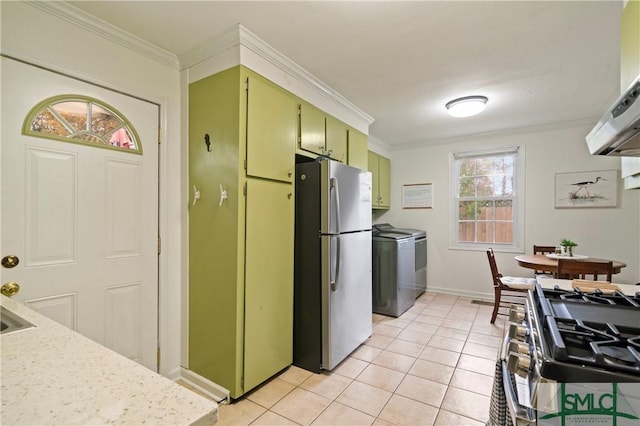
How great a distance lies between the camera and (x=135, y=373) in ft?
2.40

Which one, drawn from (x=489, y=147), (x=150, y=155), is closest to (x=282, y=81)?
(x=150, y=155)

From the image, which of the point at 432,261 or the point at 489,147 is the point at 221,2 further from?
the point at 432,261

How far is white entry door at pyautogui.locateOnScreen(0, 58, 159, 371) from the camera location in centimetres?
155

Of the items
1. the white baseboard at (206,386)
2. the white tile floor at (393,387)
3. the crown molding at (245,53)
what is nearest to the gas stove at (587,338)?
the white tile floor at (393,387)

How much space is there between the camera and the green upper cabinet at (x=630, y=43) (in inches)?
47.3

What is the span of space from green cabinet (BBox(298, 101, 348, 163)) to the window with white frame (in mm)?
2413

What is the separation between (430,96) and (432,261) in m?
2.72

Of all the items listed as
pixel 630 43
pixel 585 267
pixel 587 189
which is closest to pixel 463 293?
pixel 585 267

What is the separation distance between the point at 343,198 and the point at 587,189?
333cm

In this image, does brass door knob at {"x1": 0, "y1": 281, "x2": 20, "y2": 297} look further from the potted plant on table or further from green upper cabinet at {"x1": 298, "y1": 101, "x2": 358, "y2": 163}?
the potted plant on table

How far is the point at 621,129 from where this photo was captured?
1.09 meters

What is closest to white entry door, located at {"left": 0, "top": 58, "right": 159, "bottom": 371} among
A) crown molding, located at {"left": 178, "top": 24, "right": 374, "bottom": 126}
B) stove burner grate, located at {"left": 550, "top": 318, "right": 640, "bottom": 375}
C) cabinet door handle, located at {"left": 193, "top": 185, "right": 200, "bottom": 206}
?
cabinet door handle, located at {"left": 193, "top": 185, "right": 200, "bottom": 206}

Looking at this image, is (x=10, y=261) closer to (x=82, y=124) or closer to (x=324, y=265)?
(x=82, y=124)

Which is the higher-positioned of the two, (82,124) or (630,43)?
(630,43)
